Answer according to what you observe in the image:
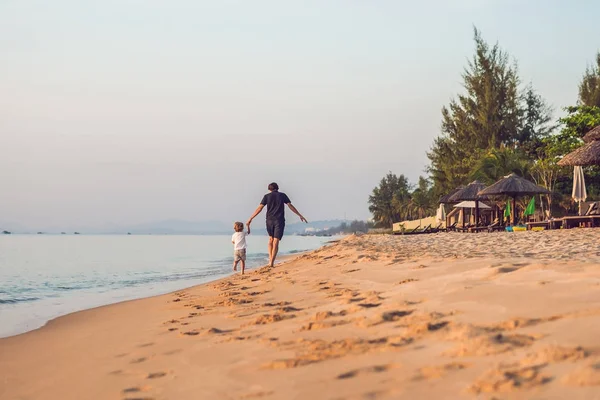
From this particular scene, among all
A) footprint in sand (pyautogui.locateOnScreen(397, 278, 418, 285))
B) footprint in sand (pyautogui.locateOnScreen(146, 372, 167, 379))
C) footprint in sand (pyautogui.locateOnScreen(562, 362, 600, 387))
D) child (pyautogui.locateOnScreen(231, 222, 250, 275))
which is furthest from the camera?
child (pyautogui.locateOnScreen(231, 222, 250, 275))

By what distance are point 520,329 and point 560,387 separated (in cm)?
86

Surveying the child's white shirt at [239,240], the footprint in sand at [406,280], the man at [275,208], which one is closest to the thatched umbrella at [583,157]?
the man at [275,208]

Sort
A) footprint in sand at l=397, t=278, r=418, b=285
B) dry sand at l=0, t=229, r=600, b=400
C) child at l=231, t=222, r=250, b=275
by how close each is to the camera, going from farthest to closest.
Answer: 1. child at l=231, t=222, r=250, b=275
2. footprint in sand at l=397, t=278, r=418, b=285
3. dry sand at l=0, t=229, r=600, b=400

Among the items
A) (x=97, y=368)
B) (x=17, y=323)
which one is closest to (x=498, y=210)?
(x=17, y=323)

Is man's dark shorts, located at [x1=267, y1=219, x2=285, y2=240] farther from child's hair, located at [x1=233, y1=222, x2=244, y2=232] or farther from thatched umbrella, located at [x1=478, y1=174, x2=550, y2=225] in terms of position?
thatched umbrella, located at [x1=478, y1=174, x2=550, y2=225]

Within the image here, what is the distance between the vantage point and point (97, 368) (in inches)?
156

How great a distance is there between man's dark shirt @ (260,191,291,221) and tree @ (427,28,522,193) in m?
34.5

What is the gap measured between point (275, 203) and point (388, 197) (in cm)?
7563

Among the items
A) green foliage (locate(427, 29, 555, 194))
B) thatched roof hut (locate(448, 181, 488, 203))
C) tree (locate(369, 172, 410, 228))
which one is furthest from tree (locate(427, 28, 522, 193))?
tree (locate(369, 172, 410, 228))

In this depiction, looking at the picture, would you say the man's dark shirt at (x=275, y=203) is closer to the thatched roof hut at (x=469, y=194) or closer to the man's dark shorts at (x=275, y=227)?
the man's dark shorts at (x=275, y=227)

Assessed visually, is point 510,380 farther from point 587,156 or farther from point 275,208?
point 587,156

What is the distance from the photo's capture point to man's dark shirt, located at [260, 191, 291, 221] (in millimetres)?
10594

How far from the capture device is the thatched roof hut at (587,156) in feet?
60.0

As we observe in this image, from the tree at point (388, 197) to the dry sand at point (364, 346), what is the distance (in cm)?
7420
